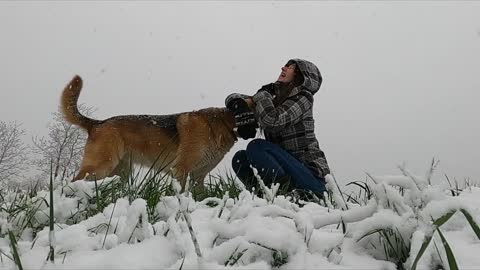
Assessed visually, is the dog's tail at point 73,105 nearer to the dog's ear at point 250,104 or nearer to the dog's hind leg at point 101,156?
the dog's hind leg at point 101,156

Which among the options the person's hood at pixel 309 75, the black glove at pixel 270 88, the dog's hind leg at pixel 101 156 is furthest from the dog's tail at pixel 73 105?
the person's hood at pixel 309 75

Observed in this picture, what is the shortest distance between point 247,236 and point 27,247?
0.66 m

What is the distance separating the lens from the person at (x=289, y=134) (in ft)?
14.2

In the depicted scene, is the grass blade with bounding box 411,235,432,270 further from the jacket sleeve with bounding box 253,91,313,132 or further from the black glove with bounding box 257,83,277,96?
the black glove with bounding box 257,83,277,96

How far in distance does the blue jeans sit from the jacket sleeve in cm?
23

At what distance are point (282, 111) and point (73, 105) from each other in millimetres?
3164

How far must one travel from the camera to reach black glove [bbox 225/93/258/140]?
16.6 ft

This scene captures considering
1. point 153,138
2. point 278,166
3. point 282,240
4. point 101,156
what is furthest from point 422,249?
point 153,138

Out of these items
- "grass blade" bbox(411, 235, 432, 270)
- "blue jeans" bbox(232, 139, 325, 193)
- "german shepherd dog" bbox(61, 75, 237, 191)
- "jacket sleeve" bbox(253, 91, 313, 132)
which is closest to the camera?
"grass blade" bbox(411, 235, 432, 270)

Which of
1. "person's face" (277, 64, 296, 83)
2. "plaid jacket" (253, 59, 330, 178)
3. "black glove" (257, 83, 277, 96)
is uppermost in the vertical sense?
"person's face" (277, 64, 296, 83)

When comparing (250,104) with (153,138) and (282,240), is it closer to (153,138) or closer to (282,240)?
(153,138)

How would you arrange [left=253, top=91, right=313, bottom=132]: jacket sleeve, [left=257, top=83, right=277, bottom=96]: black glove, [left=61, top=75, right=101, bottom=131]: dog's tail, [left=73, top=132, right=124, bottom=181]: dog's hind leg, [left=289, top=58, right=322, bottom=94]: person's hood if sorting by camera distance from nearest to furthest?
[left=253, top=91, right=313, bottom=132]: jacket sleeve
[left=289, top=58, right=322, bottom=94]: person's hood
[left=257, top=83, right=277, bottom=96]: black glove
[left=73, top=132, right=124, bottom=181]: dog's hind leg
[left=61, top=75, right=101, bottom=131]: dog's tail

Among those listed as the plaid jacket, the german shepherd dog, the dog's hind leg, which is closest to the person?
the plaid jacket

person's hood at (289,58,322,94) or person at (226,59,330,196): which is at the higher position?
person's hood at (289,58,322,94)
